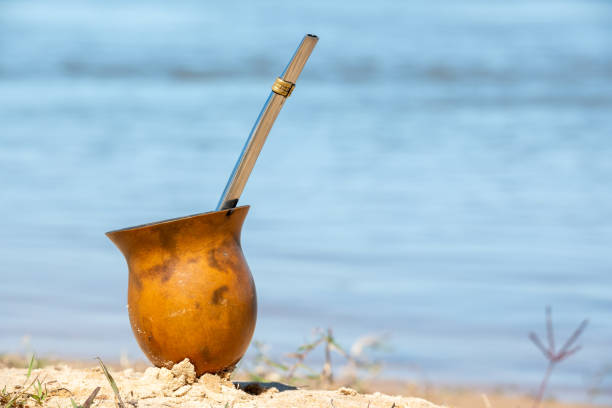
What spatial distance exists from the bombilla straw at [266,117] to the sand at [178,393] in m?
0.59

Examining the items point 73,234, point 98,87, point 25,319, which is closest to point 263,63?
point 98,87

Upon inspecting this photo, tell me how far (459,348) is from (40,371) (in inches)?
106

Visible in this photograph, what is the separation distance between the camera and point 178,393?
9.66ft

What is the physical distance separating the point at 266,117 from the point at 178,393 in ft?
3.13

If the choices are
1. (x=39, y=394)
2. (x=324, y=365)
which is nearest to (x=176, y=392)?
(x=39, y=394)

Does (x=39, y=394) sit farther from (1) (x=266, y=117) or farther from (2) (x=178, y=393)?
(1) (x=266, y=117)

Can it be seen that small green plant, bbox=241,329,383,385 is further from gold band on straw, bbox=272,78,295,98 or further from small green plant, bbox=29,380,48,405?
gold band on straw, bbox=272,78,295,98

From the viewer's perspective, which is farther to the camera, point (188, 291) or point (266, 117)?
point (266, 117)

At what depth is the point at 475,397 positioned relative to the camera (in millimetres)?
4562

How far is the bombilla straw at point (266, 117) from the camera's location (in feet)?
10.1

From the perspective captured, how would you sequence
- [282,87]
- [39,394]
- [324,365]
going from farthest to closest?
[324,365]
[282,87]
[39,394]

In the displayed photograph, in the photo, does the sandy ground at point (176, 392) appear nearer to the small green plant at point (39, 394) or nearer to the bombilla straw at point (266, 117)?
the small green plant at point (39, 394)

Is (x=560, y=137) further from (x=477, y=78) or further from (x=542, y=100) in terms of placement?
(x=477, y=78)

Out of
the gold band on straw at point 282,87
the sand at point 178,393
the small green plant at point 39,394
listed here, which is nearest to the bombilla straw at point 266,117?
the gold band on straw at point 282,87
